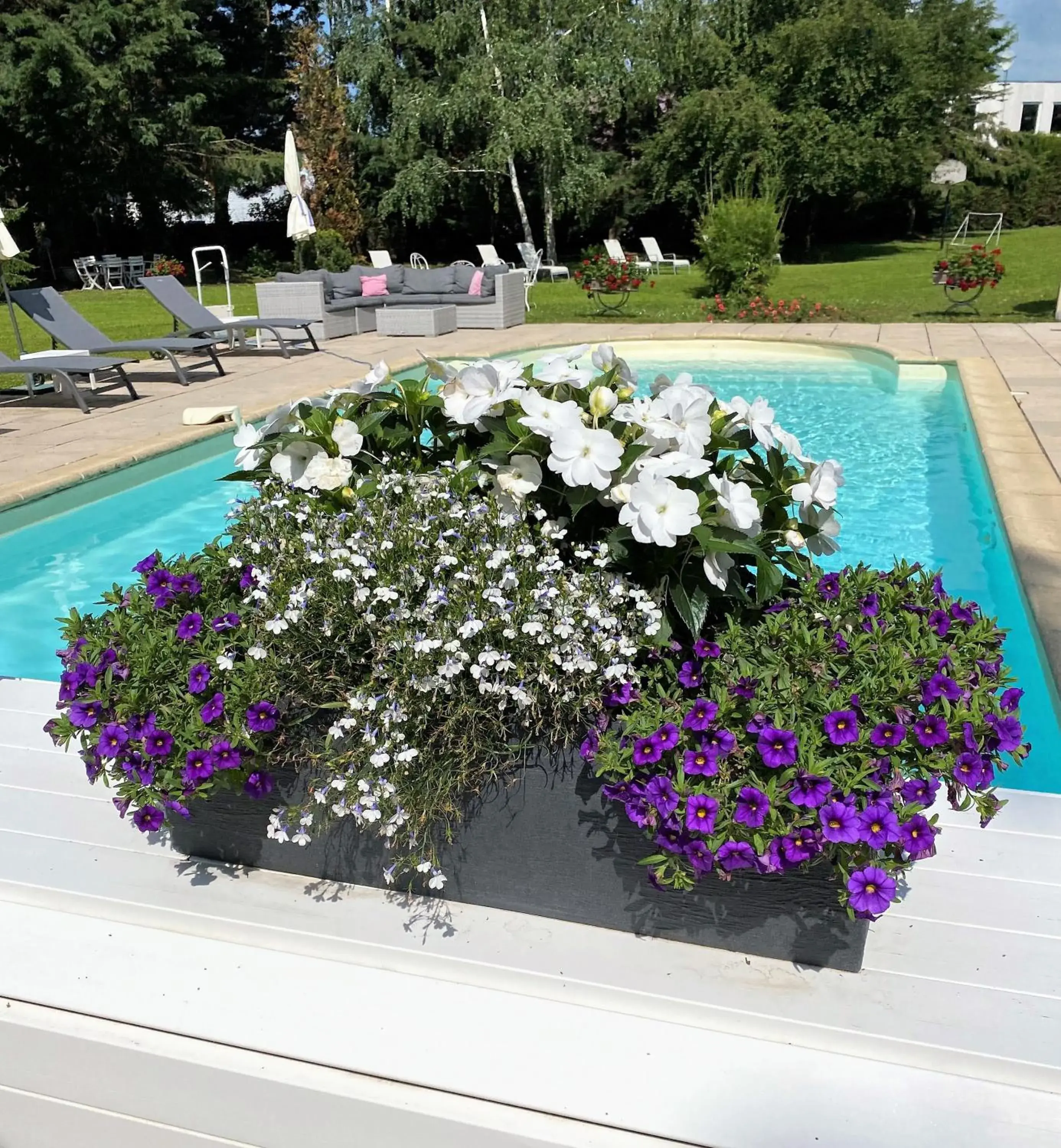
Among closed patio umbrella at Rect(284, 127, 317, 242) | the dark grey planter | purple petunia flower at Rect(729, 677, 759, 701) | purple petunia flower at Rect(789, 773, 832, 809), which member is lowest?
the dark grey planter

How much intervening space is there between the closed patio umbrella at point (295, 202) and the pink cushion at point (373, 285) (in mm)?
921

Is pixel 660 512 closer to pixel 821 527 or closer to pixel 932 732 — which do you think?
pixel 821 527

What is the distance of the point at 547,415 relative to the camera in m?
1.68

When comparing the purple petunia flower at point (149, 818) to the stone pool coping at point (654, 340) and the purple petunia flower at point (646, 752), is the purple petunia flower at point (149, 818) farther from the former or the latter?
the stone pool coping at point (654, 340)

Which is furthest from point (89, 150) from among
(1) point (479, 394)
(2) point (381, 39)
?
(1) point (479, 394)

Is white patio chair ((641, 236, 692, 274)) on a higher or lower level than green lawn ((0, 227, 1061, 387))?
higher

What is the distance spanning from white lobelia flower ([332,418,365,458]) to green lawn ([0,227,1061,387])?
8616 millimetres

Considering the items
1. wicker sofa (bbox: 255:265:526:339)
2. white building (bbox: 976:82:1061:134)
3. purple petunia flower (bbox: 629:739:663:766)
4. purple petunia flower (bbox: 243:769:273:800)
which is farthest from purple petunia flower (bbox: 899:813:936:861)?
white building (bbox: 976:82:1061:134)

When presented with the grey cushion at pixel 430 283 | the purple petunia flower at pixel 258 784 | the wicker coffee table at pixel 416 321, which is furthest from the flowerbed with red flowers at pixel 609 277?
the purple petunia flower at pixel 258 784

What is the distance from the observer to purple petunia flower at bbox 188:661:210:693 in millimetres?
1640

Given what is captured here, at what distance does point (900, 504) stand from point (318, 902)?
4.88 meters

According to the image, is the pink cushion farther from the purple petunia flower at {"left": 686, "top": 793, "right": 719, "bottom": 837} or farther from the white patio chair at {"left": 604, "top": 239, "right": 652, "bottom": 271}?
the purple petunia flower at {"left": 686, "top": 793, "right": 719, "bottom": 837}

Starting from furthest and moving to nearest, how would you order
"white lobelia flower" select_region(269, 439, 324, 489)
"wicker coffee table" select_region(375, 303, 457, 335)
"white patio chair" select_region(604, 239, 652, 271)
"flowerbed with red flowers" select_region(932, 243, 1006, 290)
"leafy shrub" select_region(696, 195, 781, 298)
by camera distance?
"white patio chair" select_region(604, 239, 652, 271)
"leafy shrub" select_region(696, 195, 781, 298)
"wicker coffee table" select_region(375, 303, 457, 335)
"flowerbed with red flowers" select_region(932, 243, 1006, 290)
"white lobelia flower" select_region(269, 439, 324, 489)

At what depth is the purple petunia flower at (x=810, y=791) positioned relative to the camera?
137cm
